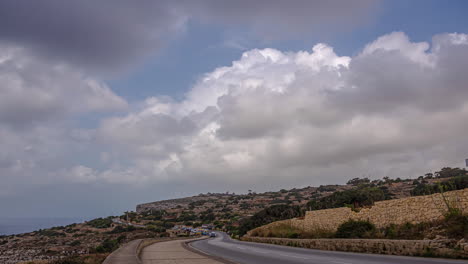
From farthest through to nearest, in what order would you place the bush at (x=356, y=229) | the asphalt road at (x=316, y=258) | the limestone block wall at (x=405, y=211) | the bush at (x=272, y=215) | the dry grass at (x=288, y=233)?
1. the bush at (x=272, y=215)
2. the dry grass at (x=288, y=233)
3. the bush at (x=356, y=229)
4. the limestone block wall at (x=405, y=211)
5. the asphalt road at (x=316, y=258)

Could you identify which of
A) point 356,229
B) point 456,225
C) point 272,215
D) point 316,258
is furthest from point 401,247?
point 272,215

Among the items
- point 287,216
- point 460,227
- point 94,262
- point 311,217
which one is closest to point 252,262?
point 94,262

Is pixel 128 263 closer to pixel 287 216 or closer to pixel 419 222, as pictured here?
pixel 419 222

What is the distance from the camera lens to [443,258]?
Answer: 46.1 feet

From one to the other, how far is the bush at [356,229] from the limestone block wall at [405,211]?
1.85ft

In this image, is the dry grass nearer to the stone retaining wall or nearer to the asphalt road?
the stone retaining wall

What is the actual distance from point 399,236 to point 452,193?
3478 millimetres

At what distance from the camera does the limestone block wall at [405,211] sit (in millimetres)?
18531

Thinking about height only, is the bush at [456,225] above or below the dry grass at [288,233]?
above

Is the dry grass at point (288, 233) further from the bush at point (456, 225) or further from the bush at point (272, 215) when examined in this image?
the bush at point (456, 225)

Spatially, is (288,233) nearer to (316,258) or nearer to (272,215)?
(316,258)

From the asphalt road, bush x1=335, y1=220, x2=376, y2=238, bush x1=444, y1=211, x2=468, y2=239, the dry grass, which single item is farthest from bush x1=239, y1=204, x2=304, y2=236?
bush x1=444, y1=211, x2=468, y2=239

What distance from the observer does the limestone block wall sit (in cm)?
1853

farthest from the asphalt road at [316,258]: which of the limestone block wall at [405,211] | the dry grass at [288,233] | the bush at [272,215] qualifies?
the bush at [272,215]
